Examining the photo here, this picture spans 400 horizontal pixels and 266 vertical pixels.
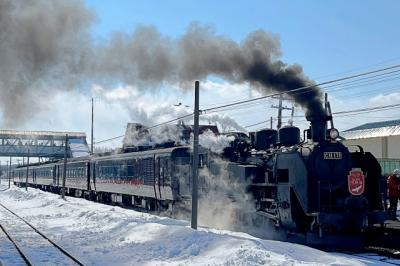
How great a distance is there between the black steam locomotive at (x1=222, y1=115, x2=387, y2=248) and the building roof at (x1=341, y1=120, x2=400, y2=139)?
123 ft

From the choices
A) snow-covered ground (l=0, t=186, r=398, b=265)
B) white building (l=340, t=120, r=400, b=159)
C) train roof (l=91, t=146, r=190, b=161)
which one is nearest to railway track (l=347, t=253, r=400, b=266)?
snow-covered ground (l=0, t=186, r=398, b=265)

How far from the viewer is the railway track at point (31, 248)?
35.3 feet

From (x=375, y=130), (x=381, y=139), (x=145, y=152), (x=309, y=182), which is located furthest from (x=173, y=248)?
(x=375, y=130)

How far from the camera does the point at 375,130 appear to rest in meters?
53.1

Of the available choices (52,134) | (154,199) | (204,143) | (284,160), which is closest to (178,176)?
(204,143)

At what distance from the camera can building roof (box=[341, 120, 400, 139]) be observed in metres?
50.2

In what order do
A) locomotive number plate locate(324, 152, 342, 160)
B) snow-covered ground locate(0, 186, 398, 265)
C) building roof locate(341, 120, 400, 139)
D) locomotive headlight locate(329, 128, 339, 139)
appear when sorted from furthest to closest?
building roof locate(341, 120, 400, 139), locomotive headlight locate(329, 128, 339, 139), locomotive number plate locate(324, 152, 342, 160), snow-covered ground locate(0, 186, 398, 265)

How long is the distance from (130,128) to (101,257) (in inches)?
741

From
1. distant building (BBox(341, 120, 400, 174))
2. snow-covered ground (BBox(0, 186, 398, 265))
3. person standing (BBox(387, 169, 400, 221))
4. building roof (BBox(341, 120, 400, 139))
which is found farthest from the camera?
building roof (BBox(341, 120, 400, 139))

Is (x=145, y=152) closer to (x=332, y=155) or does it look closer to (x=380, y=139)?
(x=332, y=155)

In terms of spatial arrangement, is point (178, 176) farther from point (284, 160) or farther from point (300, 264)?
point (300, 264)

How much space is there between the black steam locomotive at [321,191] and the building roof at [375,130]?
123 ft

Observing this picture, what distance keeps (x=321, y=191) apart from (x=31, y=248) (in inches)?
276

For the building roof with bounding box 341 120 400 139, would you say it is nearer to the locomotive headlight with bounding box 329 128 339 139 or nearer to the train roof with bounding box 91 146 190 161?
the train roof with bounding box 91 146 190 161
